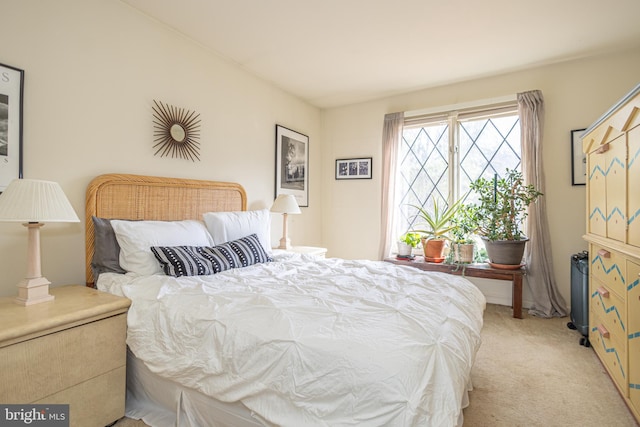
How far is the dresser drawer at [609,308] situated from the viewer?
5.83ft

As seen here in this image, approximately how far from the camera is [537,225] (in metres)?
3.26

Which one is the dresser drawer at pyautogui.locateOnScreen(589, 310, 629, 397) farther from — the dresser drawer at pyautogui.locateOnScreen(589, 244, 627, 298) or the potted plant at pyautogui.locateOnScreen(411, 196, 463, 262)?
the potted plant at pyautogui.locateOnScreen(411, 196, 463, 262)

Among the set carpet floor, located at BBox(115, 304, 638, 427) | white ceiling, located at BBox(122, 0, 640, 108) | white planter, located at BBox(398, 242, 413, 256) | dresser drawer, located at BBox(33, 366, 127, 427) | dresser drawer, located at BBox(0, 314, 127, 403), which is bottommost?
carpet floor, located at BBox(115, 304, 638, 427)

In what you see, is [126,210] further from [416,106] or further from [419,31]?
[416,106]

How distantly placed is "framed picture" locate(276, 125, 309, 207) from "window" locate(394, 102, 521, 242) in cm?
121

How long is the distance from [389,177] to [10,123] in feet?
11.4

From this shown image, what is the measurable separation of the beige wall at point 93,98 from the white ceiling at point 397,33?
0.83ft

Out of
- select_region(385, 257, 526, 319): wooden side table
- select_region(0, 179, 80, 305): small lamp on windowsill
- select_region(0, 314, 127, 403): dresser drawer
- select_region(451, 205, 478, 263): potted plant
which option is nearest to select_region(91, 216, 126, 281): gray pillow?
select_region(0, 179, 80, 305): small lamp on windowsill

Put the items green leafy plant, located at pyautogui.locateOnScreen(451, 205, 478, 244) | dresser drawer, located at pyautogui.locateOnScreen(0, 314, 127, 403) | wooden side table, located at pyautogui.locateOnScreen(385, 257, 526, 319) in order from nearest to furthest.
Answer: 1. dresser drawer, located at pyautogui.locateOnScreen(0, 314, 127, 403)
2. wooden side table, located at pyautogui.locateOnScreen(385, 257, 526, 319)
3. green leafy plant, located at pyautogui.locateOnScreen(451, 205, 478, 244)

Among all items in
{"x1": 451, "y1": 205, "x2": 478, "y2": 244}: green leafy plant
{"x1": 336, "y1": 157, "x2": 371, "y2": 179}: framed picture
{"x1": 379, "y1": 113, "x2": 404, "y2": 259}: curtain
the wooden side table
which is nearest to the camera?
the wooden side table

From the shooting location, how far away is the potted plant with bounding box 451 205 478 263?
343cm

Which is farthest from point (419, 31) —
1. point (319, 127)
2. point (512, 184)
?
point (319, 127)

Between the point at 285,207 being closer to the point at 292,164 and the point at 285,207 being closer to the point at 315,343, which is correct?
the point at 292,164

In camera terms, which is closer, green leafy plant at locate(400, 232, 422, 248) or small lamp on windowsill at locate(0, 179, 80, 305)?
small lamp on windowsill at locate(0, 179, 80, 305)
